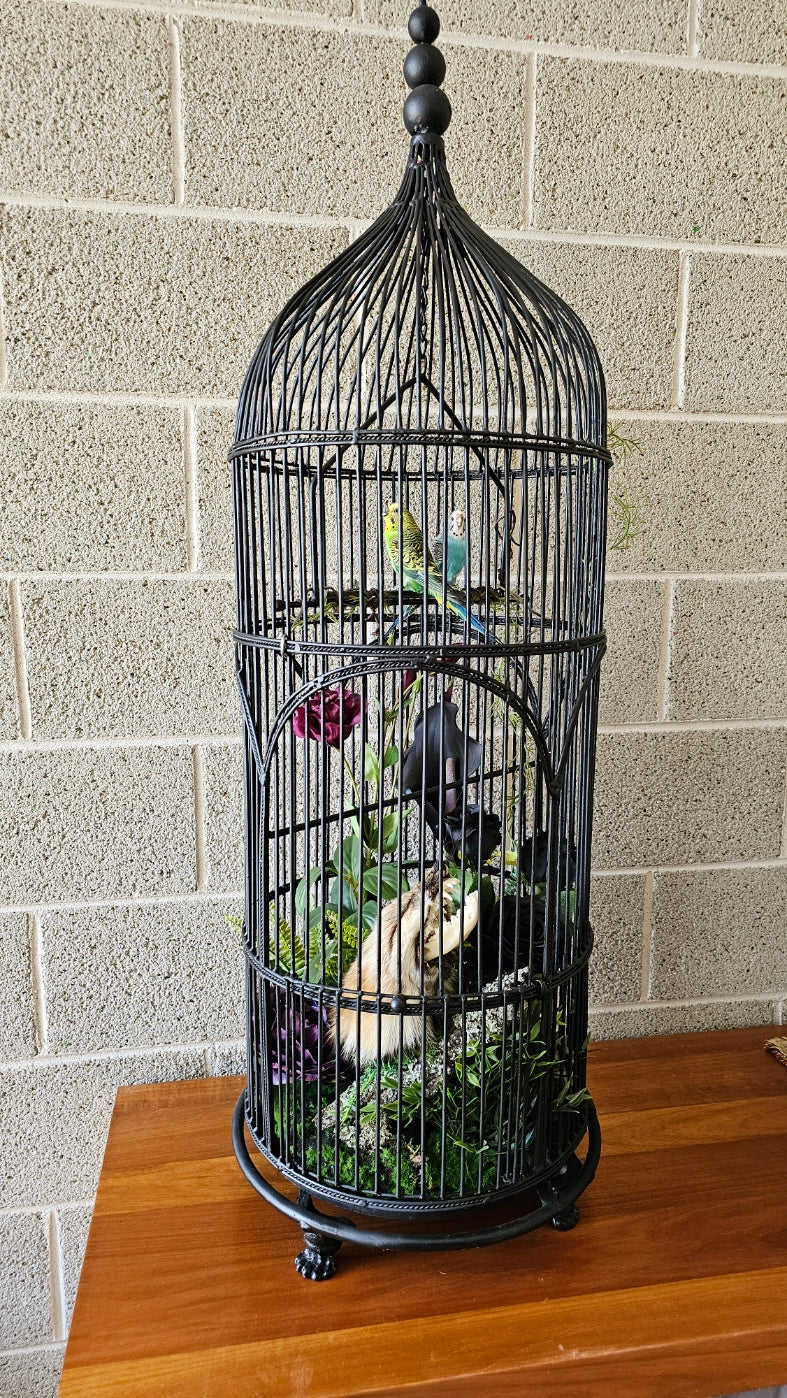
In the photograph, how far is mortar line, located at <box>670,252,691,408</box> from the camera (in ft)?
3.45

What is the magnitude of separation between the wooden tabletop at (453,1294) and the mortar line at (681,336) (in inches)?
31.7

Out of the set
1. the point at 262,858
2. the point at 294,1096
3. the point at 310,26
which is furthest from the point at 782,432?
the point at 294,1096

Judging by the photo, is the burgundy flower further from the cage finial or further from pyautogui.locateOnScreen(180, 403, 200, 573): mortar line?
the cage finial

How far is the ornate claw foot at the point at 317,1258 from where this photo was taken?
0.74m

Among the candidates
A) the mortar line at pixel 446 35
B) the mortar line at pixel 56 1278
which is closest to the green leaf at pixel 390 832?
the mortar line at pixel 56 1278

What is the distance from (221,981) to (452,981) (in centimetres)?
41

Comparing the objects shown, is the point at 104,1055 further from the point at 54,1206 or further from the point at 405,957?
the point at 405,957

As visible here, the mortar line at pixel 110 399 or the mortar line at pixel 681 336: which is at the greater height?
the mortar line at pixel 681 336

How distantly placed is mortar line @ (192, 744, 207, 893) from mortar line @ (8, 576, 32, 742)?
180 millimetres

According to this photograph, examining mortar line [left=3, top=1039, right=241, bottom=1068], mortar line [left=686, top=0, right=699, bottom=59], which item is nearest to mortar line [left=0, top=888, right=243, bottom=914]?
mortar line [left=3, top=1039, right=241, bottom=1068]

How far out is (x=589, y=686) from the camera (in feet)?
2.53

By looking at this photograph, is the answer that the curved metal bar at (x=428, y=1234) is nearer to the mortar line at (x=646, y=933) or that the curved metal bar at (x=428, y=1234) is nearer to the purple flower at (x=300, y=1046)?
the purple flower at (x=300, y=1046)

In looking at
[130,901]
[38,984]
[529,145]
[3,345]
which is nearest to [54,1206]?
[38,984]

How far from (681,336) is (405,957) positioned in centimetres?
77
